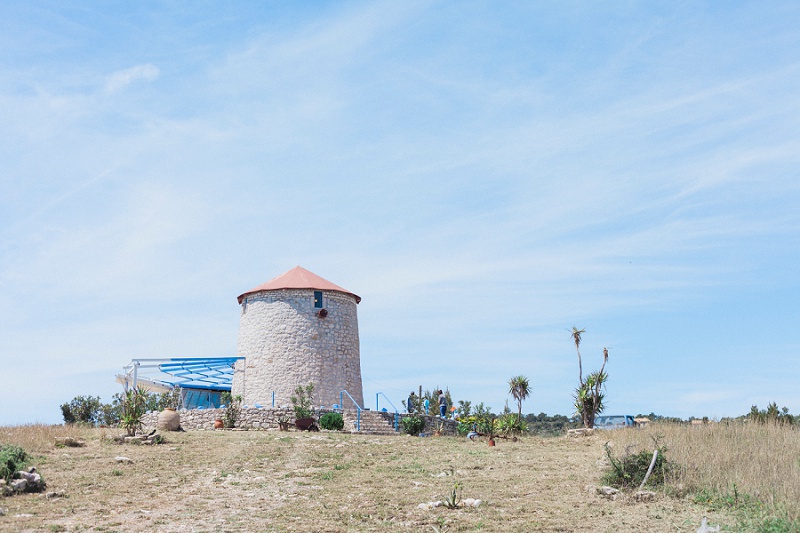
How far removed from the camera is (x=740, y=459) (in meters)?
16.2

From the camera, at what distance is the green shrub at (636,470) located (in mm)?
15969

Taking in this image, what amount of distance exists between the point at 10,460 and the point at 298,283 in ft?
78.1

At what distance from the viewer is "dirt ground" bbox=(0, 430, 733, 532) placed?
534 inches

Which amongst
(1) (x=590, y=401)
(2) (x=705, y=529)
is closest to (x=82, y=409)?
(1) (x=590, y=401)

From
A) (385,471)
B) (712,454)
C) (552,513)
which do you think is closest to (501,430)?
(385,471)

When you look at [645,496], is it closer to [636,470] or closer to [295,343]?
[636,470]

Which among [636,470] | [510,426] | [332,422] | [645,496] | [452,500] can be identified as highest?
[332,422]

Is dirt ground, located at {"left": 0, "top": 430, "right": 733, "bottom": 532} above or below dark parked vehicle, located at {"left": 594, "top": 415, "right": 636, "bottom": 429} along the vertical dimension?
below

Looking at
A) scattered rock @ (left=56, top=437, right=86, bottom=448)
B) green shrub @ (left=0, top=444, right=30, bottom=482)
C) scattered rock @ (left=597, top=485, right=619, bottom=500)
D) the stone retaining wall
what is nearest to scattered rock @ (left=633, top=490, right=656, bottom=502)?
scattered rock @ (left=597, top=485, right=619, bottom=500)

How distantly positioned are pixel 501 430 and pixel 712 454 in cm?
1542

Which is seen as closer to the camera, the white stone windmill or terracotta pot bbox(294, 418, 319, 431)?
terracotta pot bbox(294, 418, 319, 431)

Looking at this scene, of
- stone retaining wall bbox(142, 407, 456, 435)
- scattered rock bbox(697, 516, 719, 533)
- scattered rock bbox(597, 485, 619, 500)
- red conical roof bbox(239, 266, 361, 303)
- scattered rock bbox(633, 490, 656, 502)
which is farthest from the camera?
red conical roof bbox(239, 266, 361, 303)

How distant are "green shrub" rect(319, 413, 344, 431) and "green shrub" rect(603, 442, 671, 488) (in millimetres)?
17047

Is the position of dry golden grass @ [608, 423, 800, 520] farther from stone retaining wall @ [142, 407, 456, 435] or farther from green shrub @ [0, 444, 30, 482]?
stone retaining wall @ [142, 407, 456, 435]
